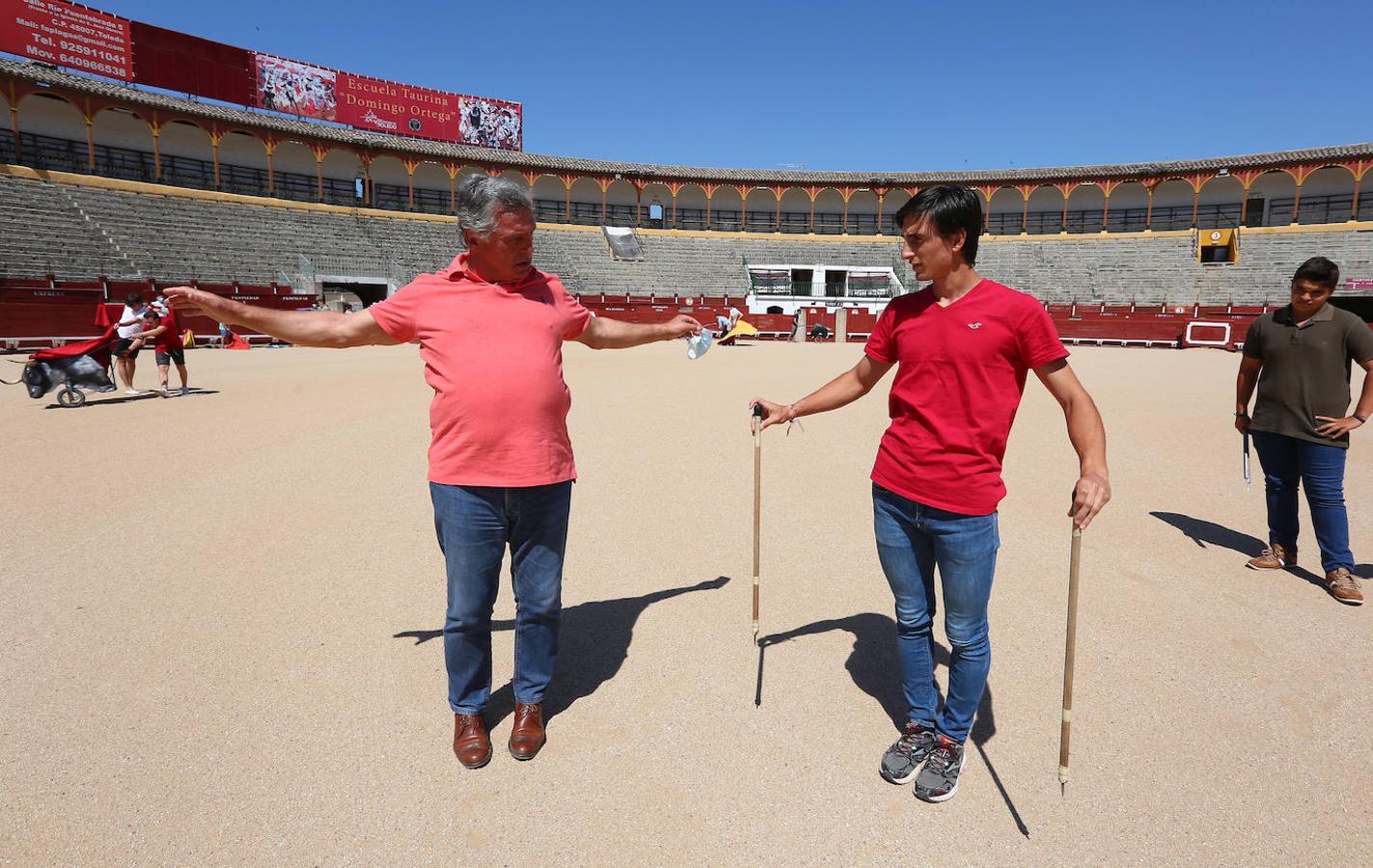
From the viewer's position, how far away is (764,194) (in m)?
45.8

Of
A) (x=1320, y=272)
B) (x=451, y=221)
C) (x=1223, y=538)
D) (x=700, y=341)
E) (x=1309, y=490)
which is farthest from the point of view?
(x=451, y=221)

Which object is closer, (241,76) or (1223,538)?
(1223,538)

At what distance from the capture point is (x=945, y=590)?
2195 mm

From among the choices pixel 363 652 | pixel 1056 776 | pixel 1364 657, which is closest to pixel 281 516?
pixel 363 652

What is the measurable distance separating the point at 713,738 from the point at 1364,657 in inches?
113

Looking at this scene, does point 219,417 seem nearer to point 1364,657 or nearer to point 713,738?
point 713,738

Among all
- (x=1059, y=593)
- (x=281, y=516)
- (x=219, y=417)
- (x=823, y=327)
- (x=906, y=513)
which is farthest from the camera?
(x=823, y=327)

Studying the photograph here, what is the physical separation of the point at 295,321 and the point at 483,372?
2.22ft

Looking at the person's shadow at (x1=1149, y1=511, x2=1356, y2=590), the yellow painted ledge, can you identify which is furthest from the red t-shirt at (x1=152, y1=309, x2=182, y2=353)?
the yellow painted ledge

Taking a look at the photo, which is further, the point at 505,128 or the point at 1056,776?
the point at 505,128

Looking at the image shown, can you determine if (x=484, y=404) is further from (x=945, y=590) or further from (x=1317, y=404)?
(x=1317, y=404)

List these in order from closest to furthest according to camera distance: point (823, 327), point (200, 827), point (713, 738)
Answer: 1. point (200, 827)
2. point (713, 738)
3. point (823, 327)

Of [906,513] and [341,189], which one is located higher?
[341,189]

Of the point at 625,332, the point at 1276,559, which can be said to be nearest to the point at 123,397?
the point at 625,332
